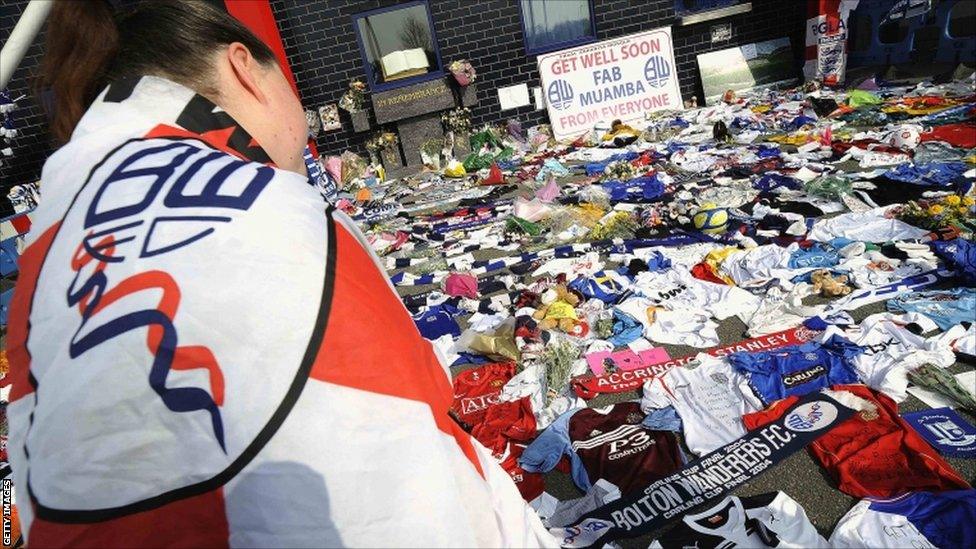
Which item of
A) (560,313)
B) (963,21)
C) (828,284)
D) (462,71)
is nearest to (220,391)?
(560,313)

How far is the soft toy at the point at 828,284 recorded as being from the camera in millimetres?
3840

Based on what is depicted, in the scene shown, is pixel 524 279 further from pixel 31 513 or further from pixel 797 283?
pixel 31 513

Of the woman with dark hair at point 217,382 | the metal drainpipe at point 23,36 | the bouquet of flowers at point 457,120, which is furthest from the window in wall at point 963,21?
the metal drainpipe at point 23,36

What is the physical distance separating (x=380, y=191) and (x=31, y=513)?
9.17m

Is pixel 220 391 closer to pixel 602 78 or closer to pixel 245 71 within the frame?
pixel 245 71

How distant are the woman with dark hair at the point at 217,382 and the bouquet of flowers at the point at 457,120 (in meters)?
10.4

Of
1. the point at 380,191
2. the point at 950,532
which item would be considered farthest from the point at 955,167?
the point at 380,191

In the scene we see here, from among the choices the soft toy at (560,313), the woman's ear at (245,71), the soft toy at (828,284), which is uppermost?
the woman's ear at (245,71)

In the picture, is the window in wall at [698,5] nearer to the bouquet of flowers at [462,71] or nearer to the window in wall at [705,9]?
the window in wall at [705,9]

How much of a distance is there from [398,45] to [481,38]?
1697 mm

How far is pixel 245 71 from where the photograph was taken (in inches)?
42.4

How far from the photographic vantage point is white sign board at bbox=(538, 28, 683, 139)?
420 inches

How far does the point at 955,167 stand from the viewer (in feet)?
17.7

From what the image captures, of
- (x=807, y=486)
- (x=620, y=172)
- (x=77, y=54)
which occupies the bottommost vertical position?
(x=807, y=486)
